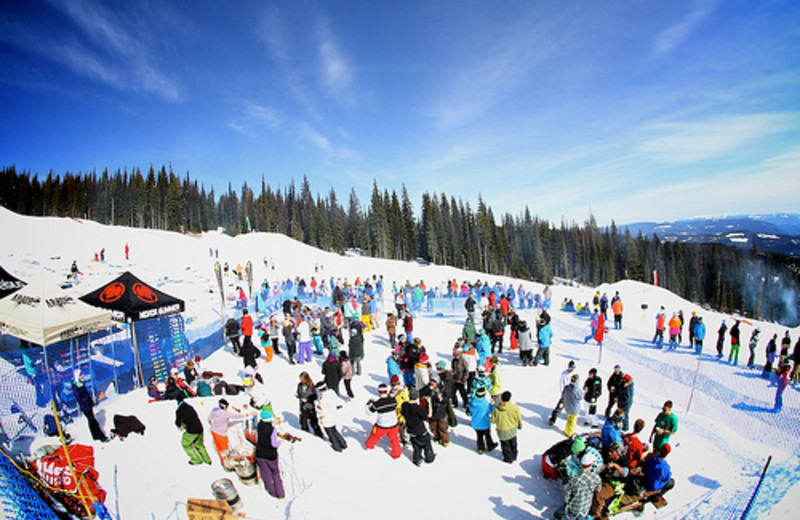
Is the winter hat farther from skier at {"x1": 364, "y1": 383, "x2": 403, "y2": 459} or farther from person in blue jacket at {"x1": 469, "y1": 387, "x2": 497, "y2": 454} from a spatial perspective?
skier at {"x1": 364, "y1": 383, "x2": 403, "y2": 459}

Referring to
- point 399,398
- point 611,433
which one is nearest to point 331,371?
point 399,398

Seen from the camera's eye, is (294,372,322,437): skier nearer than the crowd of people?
No

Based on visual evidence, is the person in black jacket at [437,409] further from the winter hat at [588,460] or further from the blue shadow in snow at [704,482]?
the blue shadow in snow at [704,482]

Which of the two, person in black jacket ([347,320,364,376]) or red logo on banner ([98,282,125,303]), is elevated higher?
red logo on banner ([98,282,125,303])

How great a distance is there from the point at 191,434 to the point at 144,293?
7602 mm

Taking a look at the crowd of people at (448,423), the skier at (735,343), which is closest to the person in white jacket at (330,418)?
the crowd of people at (448,423)

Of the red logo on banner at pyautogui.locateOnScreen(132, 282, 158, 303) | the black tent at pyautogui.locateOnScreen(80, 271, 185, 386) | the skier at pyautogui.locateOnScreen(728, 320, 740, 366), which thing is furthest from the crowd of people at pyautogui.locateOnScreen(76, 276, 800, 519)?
the red logo on banner at pyautogui.locateOnScreen(132, 282, 158, 303)

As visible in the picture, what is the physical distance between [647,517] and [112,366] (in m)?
13.7

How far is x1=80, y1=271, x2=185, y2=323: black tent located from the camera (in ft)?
38.3

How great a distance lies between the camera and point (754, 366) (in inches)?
572

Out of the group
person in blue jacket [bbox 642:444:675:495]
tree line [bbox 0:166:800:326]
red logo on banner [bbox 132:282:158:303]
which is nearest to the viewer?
person in blue jacket [bbox 642:444:675:495]

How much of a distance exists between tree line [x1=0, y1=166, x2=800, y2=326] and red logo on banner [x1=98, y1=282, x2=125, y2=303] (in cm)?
6410

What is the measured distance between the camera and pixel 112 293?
39.4 ft

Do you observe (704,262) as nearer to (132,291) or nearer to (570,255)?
(570,255)
